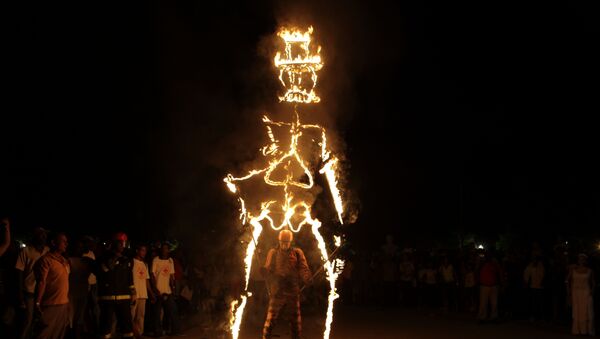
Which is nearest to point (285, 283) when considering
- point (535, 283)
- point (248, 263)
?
point (248, 263)

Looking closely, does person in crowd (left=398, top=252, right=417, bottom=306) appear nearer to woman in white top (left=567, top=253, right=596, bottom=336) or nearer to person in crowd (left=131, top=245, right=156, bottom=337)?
woman in white top (left=567, top=253, right=596, bottom=336)

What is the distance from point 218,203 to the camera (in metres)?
32.7

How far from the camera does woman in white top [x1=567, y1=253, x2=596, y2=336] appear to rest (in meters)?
16.1

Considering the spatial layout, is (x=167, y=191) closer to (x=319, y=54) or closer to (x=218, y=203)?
(x=218, y=203)

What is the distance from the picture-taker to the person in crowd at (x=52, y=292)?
10070 millimetres

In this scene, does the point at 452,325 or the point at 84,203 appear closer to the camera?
the point at 452,325

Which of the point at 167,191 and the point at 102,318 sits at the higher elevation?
the point at 167,191

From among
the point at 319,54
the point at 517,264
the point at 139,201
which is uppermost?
the point at 319,54

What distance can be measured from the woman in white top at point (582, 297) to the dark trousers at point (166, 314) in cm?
769

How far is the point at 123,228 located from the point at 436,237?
25961 mm

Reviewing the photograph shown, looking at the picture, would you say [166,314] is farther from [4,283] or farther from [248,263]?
[4,283]

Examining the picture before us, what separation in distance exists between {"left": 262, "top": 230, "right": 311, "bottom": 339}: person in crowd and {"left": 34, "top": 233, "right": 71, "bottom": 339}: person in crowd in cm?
305

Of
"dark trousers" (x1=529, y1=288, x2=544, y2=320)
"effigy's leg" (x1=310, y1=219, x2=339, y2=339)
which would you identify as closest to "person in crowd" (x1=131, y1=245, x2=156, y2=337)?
"effigy's leg" (x1=310, y1=219, x2=339, y2=339)

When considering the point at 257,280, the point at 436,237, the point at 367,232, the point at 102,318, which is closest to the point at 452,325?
the point at 257,280
